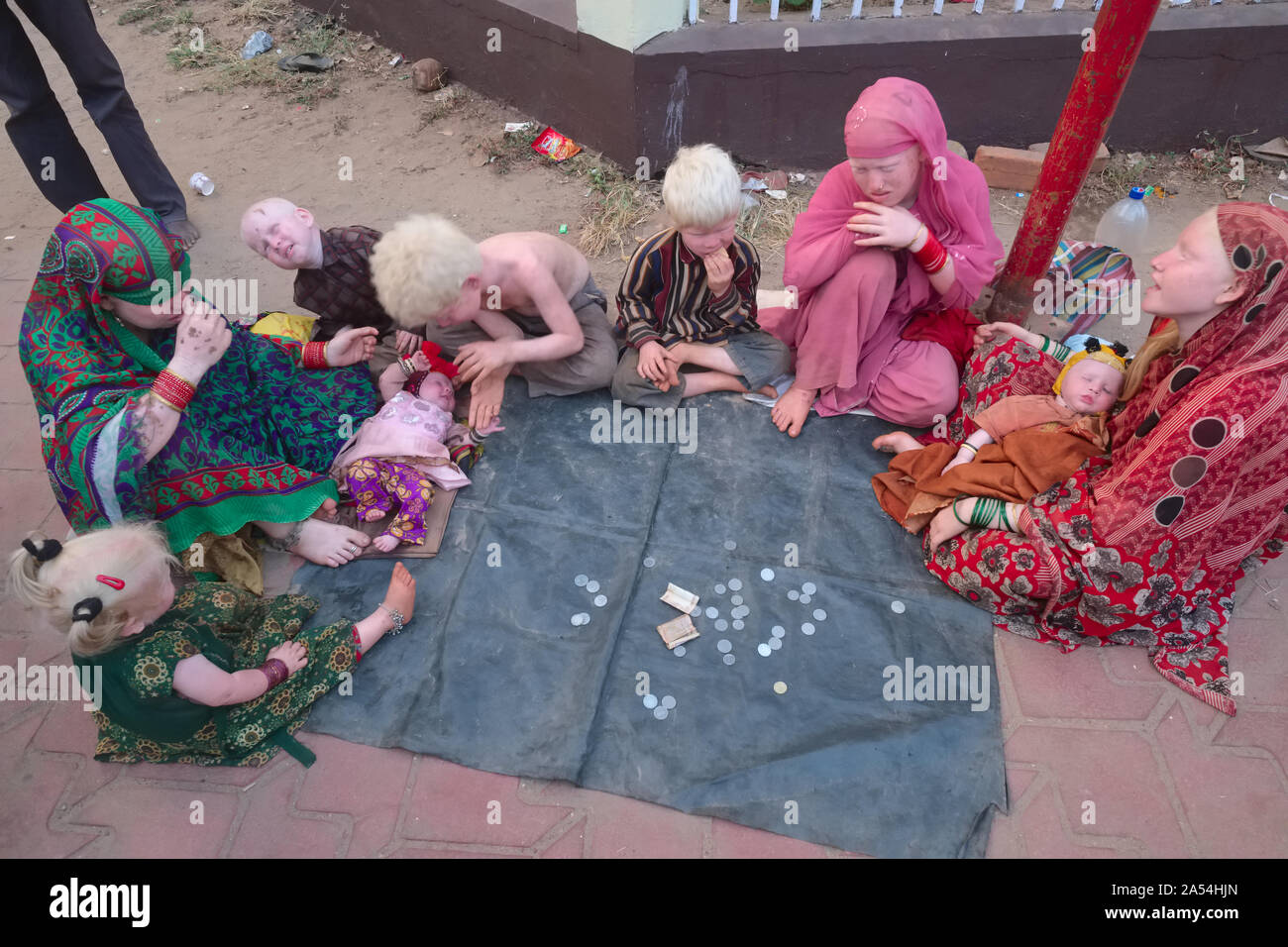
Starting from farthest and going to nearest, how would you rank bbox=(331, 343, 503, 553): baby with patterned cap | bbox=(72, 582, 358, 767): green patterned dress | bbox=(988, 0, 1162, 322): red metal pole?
bbox=(331, 343, 503, 553): baby with patterned cap
bbox=(988, 0, 1162, 322): red metal pole
bbox=(72, 582, 358, 767): green patterned dress

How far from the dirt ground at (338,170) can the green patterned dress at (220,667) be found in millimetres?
2169

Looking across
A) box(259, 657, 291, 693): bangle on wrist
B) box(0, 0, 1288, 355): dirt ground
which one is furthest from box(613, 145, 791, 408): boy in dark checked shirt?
box(259, 657, 291, 693): bangle on wrist

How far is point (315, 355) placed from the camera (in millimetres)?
3408

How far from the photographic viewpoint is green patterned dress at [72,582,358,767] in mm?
2250

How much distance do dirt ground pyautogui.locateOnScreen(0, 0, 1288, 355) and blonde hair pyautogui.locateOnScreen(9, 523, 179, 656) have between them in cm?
243

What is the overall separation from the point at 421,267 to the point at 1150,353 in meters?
2.56

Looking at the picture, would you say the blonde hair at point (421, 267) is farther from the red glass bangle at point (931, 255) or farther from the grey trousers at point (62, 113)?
the grey trousers at point (62, 113)

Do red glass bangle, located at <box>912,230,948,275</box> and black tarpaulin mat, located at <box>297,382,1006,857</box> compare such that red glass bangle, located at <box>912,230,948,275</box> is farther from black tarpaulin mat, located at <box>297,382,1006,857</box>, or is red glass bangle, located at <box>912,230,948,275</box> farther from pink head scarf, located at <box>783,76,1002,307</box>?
black tarpaulin mat, located at <box>297,382,1006,857</box>

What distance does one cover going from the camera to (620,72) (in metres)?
4.62

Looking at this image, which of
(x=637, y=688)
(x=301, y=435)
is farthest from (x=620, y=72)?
(x=637, y=688)

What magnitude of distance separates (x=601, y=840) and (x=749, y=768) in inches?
19.6

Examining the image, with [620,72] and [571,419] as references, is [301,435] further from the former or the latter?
[620,72]
